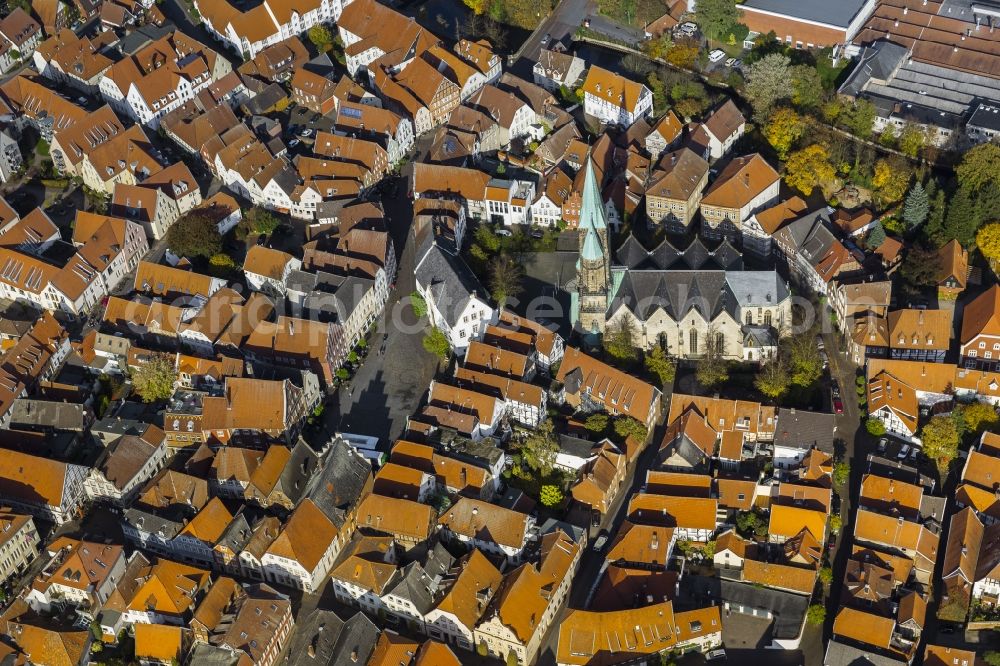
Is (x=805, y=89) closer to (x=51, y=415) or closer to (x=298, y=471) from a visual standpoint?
(x=298, y=471)

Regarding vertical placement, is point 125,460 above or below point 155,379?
below

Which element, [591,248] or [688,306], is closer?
[591,248]

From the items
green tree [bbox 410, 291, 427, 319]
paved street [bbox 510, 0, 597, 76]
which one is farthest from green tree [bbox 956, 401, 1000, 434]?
paved street [bbox 510, 0, 597, 76]

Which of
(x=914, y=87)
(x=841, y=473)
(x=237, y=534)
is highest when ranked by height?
(x=914, y=87)

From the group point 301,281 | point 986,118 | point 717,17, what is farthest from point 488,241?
point 986,118

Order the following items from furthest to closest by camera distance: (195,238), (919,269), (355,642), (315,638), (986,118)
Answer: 1. (986,118)
2. (195,238)
3. (919,269)
4. (315,638)
5. (355,642)

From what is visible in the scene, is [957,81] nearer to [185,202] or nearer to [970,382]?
[970,382]

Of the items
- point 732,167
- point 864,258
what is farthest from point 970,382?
point 732,167

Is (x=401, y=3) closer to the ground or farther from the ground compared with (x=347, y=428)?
farther from the ground
